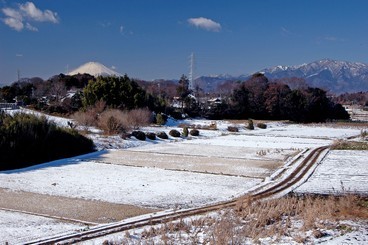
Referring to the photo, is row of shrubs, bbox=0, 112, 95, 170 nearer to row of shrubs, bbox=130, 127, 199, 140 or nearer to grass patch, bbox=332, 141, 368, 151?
row of shrubs, bbox=130, 127, 199, 140

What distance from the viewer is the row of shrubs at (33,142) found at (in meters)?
15.7

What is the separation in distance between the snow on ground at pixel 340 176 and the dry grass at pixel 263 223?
6.00 ft

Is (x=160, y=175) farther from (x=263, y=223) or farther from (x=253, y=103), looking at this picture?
(x=253, y=103)

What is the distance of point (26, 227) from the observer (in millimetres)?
8156

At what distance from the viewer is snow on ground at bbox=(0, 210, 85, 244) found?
24.7 feet

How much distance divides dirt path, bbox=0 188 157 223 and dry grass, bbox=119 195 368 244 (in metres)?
1.52

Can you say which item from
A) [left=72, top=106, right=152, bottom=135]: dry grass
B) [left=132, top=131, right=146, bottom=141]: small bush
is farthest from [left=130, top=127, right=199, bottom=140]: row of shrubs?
[left=72, top=106, right=152, bottom=135]: dry grass

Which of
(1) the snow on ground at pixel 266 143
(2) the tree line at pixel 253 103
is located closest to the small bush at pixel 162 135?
(1) the snow on ground at pixel 266 143

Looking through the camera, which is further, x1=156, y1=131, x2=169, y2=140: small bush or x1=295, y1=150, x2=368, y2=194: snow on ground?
x1=156, y1=131, x2=169, y2=140: small bush

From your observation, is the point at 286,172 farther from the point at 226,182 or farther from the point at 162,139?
the point at 162,139

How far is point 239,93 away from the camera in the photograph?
160ft

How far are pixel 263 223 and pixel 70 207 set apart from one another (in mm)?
4326

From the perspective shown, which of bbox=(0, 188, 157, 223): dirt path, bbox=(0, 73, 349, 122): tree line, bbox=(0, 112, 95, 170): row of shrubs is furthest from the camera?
bbox=(0, 73, 349, 122): tree line

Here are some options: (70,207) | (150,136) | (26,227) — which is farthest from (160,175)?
(150,136)
